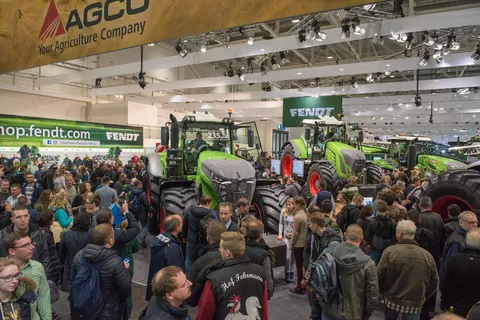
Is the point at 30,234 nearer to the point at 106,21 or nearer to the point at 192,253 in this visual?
the point at 192,253

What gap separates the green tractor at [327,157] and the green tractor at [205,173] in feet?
9.83

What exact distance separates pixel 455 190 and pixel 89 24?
5.40m

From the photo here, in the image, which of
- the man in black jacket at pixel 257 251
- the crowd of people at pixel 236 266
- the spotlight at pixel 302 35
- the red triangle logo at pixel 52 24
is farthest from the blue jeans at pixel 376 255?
the spotlight at pixel 302 35

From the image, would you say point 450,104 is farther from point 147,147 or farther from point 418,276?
point 418,276

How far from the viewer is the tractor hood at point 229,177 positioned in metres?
5.44

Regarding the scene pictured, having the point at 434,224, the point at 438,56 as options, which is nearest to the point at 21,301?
the point at 434,224

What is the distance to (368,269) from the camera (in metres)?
2.73

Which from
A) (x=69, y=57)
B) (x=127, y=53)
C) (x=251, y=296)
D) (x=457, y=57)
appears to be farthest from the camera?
(x=127, y=53)

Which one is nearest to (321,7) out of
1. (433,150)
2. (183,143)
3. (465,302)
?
(465,302)

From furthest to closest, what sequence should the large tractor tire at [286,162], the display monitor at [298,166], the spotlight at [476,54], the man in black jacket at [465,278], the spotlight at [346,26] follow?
the large tractor tire at [286,162], the display monitor at [298,166], the spotlight at [476,54], the spotlight at [346,26], the man in black jacket at [465,278]

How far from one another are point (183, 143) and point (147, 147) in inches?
546

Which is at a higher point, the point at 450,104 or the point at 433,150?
the point at 450,104

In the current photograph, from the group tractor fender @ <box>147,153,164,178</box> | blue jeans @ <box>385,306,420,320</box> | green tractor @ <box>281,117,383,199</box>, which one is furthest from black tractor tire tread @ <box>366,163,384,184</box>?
blue jeans @ <box>385,306,420,320</box>

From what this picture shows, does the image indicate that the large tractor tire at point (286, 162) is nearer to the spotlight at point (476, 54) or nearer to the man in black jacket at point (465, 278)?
the spotlight at point (476, 54)
